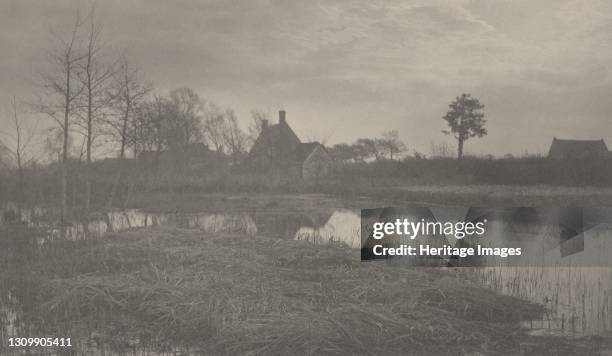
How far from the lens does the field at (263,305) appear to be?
6.71 m

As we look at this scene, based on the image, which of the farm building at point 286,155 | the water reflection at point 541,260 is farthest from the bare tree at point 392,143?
the water reflection at point 541,260

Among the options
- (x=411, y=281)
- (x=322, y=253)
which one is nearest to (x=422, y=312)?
(x=411, y=281)

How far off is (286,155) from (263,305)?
40.7 metres

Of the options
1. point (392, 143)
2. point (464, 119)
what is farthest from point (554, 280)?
point (392, 143)

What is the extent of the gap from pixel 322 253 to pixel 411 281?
2.46 m

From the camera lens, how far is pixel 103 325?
7.45 meters

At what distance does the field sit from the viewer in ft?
22.0

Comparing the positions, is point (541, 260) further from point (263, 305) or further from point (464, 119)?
point (464, 119)

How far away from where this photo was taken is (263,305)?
7.80 meters

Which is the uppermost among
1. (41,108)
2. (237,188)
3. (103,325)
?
(41,108)

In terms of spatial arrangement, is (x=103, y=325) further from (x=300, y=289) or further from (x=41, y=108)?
(x=41, y=108)

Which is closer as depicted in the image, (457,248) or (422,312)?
(422,312)

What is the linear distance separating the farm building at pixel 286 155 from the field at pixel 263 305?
33.5 metres

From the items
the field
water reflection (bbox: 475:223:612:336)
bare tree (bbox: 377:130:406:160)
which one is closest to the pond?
water reflection (bbox: 475:223:612:336)
